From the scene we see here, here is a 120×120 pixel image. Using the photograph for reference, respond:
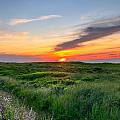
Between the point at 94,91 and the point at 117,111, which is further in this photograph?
the point at 94,91

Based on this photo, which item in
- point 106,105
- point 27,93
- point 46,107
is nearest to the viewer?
point 106,105

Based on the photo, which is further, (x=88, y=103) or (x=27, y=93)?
(x=27, y=93)

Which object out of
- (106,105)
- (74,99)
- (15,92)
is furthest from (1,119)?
(15,92)

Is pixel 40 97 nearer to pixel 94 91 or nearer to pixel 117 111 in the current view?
pixel 94 91

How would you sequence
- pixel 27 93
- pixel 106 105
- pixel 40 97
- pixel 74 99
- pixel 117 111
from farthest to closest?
pixel 27 93, pixel 40 97, pixel 74 99, pixel 106 105, pixel 117 111

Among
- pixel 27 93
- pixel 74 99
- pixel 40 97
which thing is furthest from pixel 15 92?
pixel 74 99

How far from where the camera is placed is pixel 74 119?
12.5m

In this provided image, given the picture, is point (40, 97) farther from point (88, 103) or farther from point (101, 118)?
point (101, 118)

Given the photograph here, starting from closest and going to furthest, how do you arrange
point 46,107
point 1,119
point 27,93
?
point 1,119
point 46,107
point 27,93

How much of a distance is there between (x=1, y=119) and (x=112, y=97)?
8.14 meters

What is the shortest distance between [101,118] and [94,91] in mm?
4538

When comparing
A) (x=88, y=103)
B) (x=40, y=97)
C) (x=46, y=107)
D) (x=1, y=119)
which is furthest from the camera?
(x=40, y=97)

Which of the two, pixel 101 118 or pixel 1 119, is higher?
pixel 1 119

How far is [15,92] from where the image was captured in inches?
878
